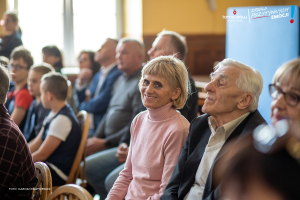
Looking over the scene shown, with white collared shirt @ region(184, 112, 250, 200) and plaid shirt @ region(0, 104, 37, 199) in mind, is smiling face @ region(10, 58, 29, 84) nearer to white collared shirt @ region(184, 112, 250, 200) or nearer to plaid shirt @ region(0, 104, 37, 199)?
plaid shirt @ region(0, 104, 37, 199)

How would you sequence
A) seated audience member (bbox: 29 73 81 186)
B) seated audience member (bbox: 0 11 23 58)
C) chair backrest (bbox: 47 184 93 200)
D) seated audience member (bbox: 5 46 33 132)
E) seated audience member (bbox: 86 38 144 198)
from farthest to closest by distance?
seated audience member (bbox: 0 11 23 58)
seated audience member (bbox: 5 46 33 132)
seated audience member (bbox: 86 38 144 198)
seated audience member (bbox: 29 73 81 186)
chair backrest (bbox: 47 184 93 200)

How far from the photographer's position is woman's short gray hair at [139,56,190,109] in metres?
1.61

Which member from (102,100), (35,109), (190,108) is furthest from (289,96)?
(102,100)

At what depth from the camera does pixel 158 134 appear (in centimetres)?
160

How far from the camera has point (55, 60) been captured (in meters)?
4.04

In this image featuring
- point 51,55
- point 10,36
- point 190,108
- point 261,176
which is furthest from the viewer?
point 10,36

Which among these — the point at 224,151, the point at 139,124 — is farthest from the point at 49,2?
the point at 224,151

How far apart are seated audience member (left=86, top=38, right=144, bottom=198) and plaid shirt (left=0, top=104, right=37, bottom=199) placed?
115 cm

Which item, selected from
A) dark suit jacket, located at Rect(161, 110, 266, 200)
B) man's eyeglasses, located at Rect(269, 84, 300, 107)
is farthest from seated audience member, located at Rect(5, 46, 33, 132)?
man's eyeglasses, located at Rect(269, 84, 300, 107)

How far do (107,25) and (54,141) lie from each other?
4048 millimetres

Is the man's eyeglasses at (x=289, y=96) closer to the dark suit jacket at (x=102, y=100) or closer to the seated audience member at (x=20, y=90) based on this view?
the seated audience member at (x=20, y=90)

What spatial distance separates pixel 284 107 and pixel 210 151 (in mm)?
458

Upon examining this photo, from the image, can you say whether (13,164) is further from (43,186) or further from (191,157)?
(191,157)

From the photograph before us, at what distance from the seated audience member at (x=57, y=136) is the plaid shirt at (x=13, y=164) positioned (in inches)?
29.6
